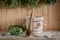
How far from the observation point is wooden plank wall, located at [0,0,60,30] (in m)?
2.16

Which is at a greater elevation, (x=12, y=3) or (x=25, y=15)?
(x=12, y=3)

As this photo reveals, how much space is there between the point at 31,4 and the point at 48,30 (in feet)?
1.54

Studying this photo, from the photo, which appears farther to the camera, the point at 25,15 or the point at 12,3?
the point at 25,15

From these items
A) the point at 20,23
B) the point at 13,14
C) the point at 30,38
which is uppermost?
the point at 13,14

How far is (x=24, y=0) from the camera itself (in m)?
2.03

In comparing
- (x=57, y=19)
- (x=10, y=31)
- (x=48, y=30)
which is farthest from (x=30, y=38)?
(x=57, y=19)

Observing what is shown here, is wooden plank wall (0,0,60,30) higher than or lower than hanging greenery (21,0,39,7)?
lower

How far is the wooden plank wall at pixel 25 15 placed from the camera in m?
2.16

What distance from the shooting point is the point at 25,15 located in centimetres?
217

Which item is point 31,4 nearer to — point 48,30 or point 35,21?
point 35,21

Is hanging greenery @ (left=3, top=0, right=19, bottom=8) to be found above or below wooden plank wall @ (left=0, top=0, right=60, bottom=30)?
above

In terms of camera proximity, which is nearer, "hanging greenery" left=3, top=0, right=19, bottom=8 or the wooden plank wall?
"hanging greenery" left=3, top=0, right=19, bottom=8

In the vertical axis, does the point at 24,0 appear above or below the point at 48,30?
above

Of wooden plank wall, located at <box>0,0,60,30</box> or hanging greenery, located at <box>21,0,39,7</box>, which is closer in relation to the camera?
hanging greenery, located at <box>21,0,39,7</box>
